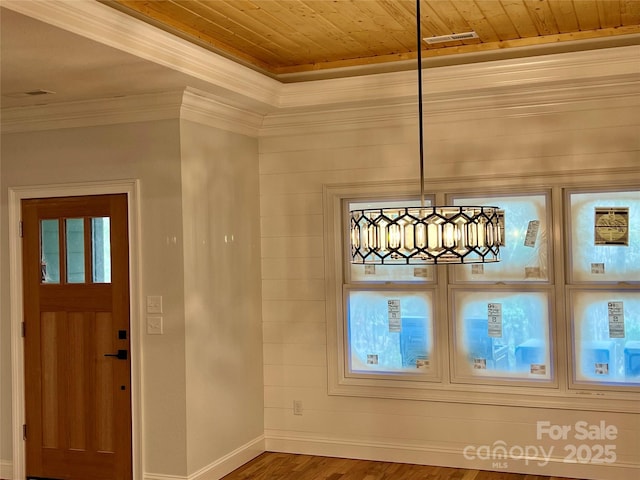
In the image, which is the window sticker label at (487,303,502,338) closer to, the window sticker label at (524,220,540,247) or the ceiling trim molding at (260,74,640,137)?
the window sticker label at (524,220,540,247)

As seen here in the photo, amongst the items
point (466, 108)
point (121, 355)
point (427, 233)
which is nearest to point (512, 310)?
point (466, 108)

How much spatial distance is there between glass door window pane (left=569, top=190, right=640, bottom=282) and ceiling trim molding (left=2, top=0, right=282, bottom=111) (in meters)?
2.26

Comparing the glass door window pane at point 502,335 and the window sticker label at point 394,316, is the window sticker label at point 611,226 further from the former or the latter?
the window sticker label at point 394,316

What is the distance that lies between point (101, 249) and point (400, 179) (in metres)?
2.15

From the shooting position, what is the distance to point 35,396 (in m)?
5.45

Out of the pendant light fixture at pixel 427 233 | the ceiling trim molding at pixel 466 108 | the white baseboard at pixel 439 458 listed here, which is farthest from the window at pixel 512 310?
the pendant light fixture at pixel 427 233

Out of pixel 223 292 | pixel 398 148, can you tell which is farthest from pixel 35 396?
pixel 398 148

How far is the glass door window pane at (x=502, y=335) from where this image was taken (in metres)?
5.30

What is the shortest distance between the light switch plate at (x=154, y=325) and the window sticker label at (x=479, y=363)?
85.6 inches

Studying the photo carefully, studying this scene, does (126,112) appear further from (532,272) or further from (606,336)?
(606,336)

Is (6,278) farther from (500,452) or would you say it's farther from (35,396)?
(500,452)

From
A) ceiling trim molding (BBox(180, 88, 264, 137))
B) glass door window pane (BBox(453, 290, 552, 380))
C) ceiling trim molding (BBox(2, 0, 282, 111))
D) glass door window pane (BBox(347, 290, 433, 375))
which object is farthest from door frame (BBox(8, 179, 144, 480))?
glass door window pane (BBox(453, 290, 552, 380))

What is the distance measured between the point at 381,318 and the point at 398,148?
1.25 metres

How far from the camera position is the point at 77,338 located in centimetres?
532
